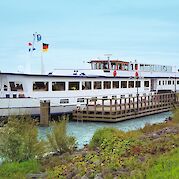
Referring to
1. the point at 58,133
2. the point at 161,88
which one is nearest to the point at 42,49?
the point at 161,88

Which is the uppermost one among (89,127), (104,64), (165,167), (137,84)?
(104,64)

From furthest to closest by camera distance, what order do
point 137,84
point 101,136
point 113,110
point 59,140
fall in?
1. point 137,84
2. point 113,110
3. point 101,136
4. point 59,140

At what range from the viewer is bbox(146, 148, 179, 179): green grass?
7.90 meters

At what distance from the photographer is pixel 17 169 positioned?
37.5 ft

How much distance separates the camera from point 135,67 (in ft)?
170

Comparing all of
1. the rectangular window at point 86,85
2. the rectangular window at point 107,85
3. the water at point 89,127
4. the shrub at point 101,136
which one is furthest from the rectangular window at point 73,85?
the shrub at point 101,136

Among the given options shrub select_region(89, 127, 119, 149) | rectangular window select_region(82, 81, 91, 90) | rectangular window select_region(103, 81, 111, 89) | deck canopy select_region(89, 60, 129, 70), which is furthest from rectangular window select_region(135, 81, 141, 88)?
shrub select_region(89, 127, 119, 149)

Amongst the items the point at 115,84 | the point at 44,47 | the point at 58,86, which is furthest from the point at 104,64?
the point at 58,86

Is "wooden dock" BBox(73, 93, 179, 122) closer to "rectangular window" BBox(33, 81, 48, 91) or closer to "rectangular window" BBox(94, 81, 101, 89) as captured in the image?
"rectangular window" BBox(94, 81, 101, 89)

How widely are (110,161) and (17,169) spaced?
2.96 m

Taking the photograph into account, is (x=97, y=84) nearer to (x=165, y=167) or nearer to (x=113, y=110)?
(x=113, y=110)

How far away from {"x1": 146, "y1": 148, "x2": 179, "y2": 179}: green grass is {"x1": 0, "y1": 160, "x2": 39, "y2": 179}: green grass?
12.6 feet

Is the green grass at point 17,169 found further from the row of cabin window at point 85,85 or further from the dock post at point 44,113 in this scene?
the row of cabin window at point 85,85

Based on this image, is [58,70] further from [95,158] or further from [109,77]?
[95,158]
